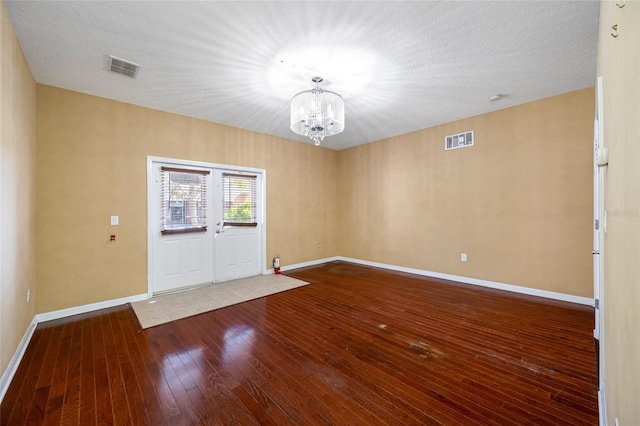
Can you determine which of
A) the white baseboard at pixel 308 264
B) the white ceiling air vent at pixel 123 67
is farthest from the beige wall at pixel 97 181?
the white baseboard at pixel 308 264

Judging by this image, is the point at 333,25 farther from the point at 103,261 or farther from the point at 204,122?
the point at 103,261

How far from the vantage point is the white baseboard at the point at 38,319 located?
6.52 ft

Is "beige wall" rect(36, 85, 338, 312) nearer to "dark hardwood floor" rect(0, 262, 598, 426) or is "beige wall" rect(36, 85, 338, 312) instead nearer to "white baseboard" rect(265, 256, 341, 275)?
"dark hardwood floor" rect(0, 262, 598, 426)

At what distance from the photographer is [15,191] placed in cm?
232

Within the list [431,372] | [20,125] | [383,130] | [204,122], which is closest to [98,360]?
[20,125]

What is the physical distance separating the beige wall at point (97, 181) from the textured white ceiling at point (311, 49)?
0.30m

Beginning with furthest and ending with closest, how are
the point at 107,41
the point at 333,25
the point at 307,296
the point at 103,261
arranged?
the point at 307,296, the point at 103,261, the point at 107,41, the point at 333,25

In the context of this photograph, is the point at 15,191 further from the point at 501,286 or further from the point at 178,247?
the point at 501,286

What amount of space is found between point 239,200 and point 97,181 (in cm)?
209

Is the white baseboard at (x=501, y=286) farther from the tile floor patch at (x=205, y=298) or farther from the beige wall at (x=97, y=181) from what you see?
the beige wall at (x=97, y=181)

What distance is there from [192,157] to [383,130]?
3.55 metres

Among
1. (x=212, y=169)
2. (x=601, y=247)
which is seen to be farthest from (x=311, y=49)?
(x=601, y=247)

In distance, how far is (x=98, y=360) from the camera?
2305 millimetres

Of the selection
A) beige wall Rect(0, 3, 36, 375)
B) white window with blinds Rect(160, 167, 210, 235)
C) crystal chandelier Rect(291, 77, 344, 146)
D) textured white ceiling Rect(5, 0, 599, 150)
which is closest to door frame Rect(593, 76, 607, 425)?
textured white ceiling Rect(5, 0, 599, 150)
